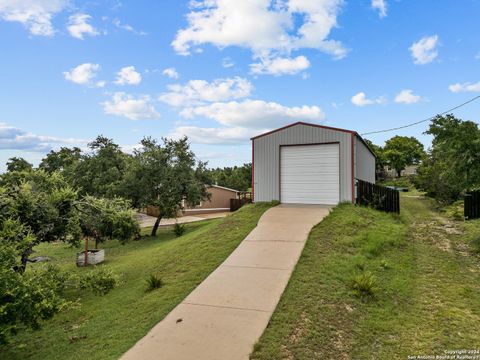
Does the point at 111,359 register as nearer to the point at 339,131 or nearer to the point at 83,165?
the point at 339,131

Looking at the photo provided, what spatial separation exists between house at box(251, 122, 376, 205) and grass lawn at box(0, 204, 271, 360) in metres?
4.16

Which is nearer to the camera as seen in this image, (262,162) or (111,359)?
(111,359)

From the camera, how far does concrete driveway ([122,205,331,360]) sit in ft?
12.0

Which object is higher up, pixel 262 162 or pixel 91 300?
pixel 262 162

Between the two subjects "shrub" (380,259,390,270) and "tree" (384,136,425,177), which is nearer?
"shrub" (380,259,390,270)

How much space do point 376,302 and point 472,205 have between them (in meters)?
→ 10.6

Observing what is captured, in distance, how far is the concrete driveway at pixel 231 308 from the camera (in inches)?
144

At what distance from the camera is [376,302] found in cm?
472

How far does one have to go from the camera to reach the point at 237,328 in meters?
4.05

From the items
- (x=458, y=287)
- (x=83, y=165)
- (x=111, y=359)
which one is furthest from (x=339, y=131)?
(x=83, y=165)

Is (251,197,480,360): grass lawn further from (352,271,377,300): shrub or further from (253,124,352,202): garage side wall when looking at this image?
(253,124,352,202): garage side wall

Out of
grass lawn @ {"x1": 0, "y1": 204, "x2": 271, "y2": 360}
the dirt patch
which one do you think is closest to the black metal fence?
grass lawn @ {"x1": 0, "y1": 204, "x2": 271, "y2": 360}

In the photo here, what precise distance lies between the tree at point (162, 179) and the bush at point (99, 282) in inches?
363

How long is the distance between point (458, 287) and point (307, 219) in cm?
419
